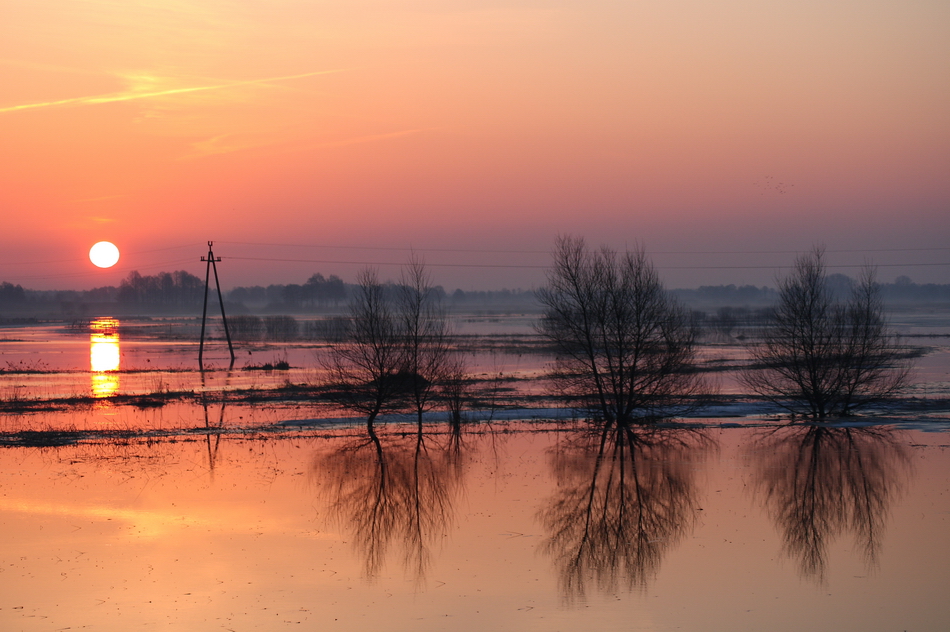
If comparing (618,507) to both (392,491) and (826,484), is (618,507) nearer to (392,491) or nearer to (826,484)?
(392,491)

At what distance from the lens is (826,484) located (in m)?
21.9

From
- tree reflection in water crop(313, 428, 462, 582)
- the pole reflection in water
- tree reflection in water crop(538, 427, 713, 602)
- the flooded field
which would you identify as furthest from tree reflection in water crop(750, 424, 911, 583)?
the pole reflection in water

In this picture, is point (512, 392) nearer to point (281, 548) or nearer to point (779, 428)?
point (779, 428)

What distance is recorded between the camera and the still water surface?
42.1ft

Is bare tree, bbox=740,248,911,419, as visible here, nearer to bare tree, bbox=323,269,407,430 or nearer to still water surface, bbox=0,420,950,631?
still water surface, bbox=0,420,950,631

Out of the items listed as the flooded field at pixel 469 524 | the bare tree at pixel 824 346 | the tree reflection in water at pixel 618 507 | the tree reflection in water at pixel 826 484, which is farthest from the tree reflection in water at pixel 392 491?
the bare tree at pixel 824 346

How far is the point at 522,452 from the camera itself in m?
26.5

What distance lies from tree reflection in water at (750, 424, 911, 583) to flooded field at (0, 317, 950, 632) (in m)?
0.08

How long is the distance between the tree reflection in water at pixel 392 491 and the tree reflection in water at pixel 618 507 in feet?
8.01

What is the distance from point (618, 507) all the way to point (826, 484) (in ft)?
19.6

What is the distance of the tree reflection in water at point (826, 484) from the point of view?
54.9ft

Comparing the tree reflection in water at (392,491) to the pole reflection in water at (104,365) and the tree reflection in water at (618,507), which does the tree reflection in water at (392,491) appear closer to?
the tree reflection in water at (618,507)

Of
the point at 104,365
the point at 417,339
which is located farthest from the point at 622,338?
the point at 104,365

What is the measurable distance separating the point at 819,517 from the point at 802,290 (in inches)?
748
